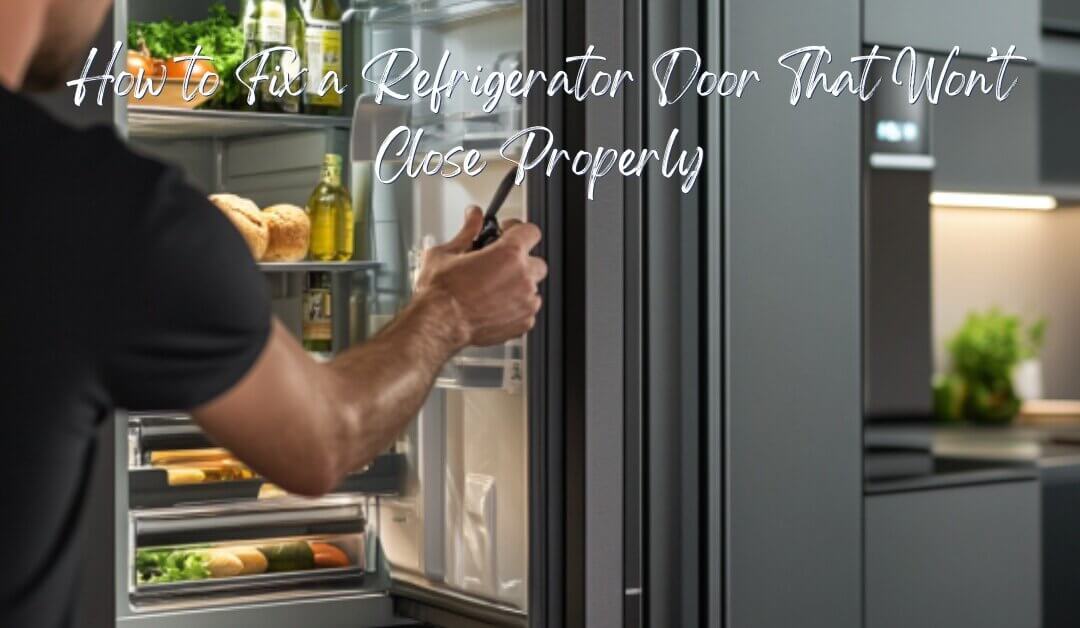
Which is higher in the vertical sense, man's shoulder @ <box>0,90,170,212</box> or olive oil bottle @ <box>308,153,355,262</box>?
olive oil bottle @ <box>308,153,355,262</box>

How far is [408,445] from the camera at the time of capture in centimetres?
268

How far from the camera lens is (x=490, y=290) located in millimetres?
1641

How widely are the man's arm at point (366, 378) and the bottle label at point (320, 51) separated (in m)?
0.86

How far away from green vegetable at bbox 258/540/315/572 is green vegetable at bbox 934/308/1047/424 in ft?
3.47

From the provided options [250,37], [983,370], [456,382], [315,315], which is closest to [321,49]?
[250,37]

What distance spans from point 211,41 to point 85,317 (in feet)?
4.82

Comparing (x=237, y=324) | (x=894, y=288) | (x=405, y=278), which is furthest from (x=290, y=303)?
(x=237, y=324)

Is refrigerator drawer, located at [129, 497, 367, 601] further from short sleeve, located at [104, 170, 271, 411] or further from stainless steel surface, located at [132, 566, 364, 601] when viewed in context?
short sleeve, located at [104, 170, 271, 411]

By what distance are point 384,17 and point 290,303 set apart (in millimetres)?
497

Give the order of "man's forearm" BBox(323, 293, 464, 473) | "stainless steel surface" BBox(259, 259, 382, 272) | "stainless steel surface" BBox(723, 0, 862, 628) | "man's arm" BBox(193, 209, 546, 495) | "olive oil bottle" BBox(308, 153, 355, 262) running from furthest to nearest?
"olive oil bottle" BBox(308, 153, 355, 262) → "stainless steel surface" BBox(259, 259, 382, 272) → "stainless steel surface" BBox(723, 0, 862, 628) → "man's forearm" BBox(323, 293, 464, 473) → "man's arm" BBox(193, 209, 546, 495)

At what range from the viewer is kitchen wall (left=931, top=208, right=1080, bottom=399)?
253 centimetres

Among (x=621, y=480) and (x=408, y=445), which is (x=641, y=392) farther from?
(x=408, y=445)

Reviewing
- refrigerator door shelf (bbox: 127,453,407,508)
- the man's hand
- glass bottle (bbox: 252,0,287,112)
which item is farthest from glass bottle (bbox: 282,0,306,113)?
the man's hand

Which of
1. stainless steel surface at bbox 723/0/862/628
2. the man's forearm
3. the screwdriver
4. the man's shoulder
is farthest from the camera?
stainless steel surface at bbox 723/0/862/628
